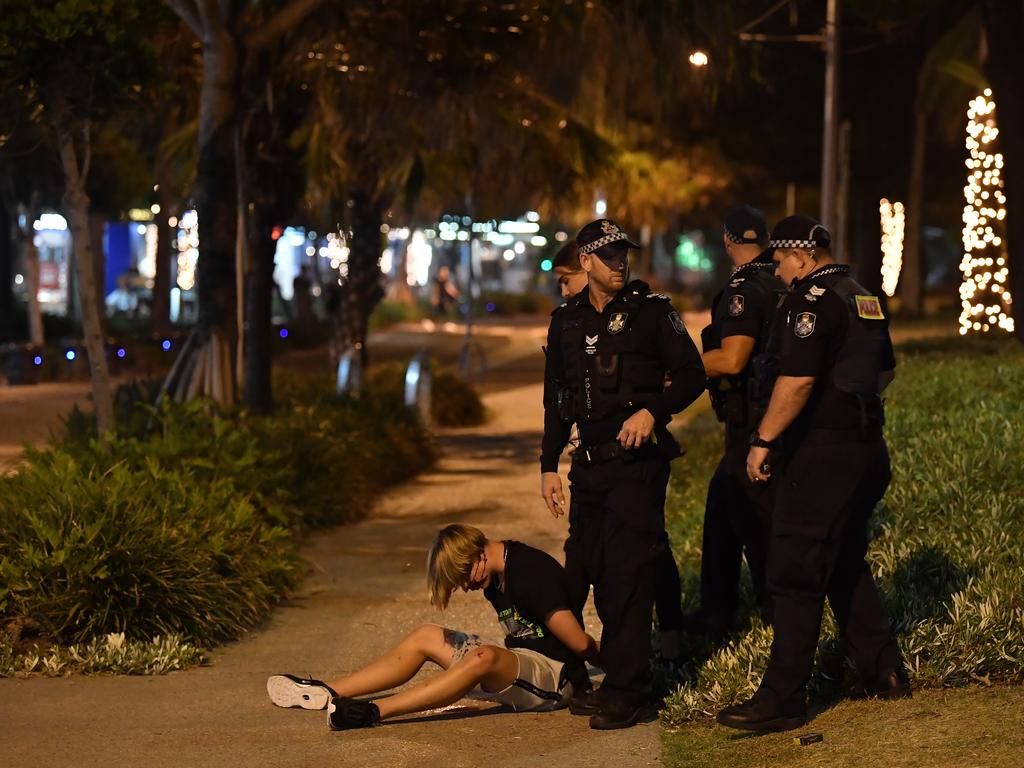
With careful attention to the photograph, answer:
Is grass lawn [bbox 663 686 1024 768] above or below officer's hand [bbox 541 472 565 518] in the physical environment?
below

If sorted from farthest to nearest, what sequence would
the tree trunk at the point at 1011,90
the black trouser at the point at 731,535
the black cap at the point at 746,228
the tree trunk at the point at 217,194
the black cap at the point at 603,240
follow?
the tree trunk at the point at 1011,90 < the tree trunk at the point at 217,194 < the black cap at the point at 746,228 < the black trouser at the point at 731,535 < the black cap at the point at 603,240

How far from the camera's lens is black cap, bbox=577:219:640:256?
20.1 ft

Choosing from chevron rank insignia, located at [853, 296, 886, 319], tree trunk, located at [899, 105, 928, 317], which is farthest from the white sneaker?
tree trunk, located at [899, 105, 928, 317]

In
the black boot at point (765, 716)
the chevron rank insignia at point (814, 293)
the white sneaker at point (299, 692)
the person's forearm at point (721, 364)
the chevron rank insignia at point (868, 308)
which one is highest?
the chevron rank insignia at point (814, 293)

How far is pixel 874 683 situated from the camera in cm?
606

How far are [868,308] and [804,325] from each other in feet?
0.90

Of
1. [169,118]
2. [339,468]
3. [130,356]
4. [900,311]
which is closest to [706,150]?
[900,311]

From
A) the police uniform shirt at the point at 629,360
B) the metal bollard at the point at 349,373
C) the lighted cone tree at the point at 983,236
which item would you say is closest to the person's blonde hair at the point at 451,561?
the police uniform shirt at the point at 629,360

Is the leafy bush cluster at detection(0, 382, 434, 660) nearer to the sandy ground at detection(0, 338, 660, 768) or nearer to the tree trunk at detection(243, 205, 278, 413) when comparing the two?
the sandy ground at detection(0, 338, 660, 768)

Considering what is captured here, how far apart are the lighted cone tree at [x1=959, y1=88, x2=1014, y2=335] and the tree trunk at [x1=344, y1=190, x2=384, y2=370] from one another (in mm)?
9271

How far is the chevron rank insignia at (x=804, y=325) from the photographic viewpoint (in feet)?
18.9

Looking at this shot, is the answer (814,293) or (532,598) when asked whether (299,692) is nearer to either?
(532,598)

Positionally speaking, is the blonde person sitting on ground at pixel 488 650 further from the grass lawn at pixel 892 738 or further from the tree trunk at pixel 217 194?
the tree trunk at pixel 217 194

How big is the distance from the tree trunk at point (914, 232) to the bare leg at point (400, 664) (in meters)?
36.4
